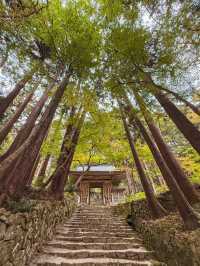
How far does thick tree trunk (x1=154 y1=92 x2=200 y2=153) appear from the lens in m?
3.99

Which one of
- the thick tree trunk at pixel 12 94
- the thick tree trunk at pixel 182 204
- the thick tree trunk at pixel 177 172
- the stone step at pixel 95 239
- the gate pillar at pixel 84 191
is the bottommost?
the stone step at pixel 95 239

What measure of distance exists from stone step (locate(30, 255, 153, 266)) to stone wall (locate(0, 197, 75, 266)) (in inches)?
11.4

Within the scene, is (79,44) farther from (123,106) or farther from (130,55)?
(123,106)

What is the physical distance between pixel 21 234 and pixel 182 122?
4109 millimetres

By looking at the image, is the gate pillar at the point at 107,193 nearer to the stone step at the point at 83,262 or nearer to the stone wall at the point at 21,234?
the stone wall at the point at 21,234

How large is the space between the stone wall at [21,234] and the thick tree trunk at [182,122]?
382 centimetres

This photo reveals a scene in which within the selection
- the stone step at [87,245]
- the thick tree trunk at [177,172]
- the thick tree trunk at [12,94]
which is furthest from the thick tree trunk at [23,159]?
the thick tree trunk at [177,172]

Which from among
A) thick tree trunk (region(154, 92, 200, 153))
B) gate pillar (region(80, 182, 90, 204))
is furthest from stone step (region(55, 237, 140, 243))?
gate pillar (region(80, 182, 90, 204))

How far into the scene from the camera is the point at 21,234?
3.29 metres

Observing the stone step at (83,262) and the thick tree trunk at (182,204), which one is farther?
the thick tree trunk at (182,204)

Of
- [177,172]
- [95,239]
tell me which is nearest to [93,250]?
[95,239]

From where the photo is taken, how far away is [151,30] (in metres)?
3.98

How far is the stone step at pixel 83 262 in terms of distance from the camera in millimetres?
3549

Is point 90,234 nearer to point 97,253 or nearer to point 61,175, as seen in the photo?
point 97,253
